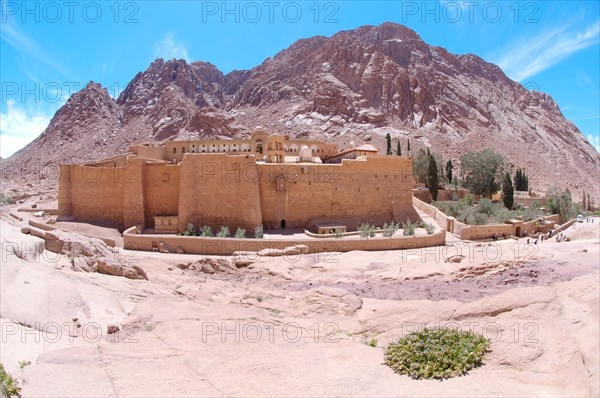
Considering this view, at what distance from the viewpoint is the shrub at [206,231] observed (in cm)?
1946

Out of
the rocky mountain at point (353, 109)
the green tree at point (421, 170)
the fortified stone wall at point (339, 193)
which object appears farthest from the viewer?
the rocky mountain at point (353, 109)

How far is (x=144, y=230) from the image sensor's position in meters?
20.9

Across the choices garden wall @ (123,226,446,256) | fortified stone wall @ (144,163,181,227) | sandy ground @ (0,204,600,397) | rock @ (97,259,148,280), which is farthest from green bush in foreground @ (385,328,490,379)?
fortified stone wall @ (144,163,181,227)

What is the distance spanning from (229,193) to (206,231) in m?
2.50

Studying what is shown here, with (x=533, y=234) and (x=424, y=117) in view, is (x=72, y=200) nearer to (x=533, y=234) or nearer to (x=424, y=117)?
(x=533, y=234)

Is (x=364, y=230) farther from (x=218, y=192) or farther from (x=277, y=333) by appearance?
(x=277, y=333)

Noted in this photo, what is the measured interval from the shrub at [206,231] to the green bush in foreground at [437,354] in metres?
13.6

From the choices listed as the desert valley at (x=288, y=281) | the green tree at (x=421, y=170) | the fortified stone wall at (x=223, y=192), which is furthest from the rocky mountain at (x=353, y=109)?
the fortified stone wall at (x=223, y=192)

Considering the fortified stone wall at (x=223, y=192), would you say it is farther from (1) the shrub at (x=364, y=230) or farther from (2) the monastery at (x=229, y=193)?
(1) the shrub at (x=364, y=230)

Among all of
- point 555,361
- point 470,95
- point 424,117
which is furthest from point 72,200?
point 470,95

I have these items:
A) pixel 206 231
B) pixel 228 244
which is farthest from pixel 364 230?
pixel 206 231

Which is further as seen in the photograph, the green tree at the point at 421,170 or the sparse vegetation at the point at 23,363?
Result: the green tree at the point at 421,170

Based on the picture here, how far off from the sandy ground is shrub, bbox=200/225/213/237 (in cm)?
717

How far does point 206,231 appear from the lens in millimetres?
19531
